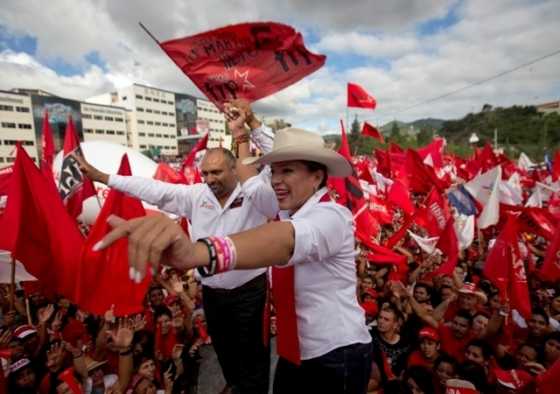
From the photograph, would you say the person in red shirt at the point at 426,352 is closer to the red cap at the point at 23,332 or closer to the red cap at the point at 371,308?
the red cap at the point at 371,308

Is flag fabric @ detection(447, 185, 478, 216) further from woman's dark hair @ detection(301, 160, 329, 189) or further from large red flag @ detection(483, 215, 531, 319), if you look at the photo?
woman's dark hair @ detection(301, 160, 329, 189)

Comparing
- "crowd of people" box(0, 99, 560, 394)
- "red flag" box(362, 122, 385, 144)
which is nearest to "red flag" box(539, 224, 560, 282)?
"crowd of people" box(0, 99, 560, 394)

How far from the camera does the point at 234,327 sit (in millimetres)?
2529

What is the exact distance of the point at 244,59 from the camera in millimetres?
2977

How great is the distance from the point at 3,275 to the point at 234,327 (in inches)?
92.4

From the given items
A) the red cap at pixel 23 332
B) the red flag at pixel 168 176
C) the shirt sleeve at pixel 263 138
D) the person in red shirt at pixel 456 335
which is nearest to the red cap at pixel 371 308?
the person in red shirt at pixel 456 335

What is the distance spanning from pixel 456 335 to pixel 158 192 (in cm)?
332

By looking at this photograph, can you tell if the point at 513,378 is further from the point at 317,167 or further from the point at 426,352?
the point at 317,167

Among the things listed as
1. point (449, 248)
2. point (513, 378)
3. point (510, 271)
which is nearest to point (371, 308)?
point (449, 248)

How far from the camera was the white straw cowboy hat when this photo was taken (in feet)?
4.94

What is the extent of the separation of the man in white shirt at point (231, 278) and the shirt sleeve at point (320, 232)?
0.94 metres

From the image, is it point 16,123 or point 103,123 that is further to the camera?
point 103,123

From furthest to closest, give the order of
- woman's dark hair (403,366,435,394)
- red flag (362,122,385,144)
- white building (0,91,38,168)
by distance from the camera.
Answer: white building (0,91,38,168), red flag (362,122,385,144), woman's dark hair (403,366,435,394)

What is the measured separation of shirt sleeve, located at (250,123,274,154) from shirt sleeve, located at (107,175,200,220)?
2.30 feet
